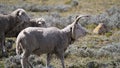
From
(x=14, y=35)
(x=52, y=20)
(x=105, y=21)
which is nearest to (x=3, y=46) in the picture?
(x=14, y=35)

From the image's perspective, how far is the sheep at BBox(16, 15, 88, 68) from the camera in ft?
37.6

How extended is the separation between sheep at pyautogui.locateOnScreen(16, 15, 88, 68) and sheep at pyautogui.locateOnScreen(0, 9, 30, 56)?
325 cm

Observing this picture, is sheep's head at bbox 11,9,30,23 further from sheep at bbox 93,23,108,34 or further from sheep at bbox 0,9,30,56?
sheep at bbox 93,23,108,34

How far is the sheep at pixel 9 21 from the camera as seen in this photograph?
15148mm

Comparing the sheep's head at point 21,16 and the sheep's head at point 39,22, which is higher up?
the sheep's head at point 21,16

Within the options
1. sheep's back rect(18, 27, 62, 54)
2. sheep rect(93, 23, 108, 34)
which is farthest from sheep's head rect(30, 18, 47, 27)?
sheep rect(93, 23, 108, 34)

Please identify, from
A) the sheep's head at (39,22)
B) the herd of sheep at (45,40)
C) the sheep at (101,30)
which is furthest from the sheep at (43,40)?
the sheep at (101,30)

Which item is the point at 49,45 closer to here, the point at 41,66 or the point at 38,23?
the point at 41,66

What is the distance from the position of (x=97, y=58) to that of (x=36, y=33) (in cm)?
407

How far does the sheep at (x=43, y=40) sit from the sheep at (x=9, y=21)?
3251 millimetres

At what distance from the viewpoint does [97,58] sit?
14898mm

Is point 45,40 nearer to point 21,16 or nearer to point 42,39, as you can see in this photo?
point 42,39

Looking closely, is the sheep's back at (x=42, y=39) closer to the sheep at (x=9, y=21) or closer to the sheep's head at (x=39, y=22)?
the sheep's head at (x=39, y=22)

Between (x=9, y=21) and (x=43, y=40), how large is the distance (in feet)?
13.7
